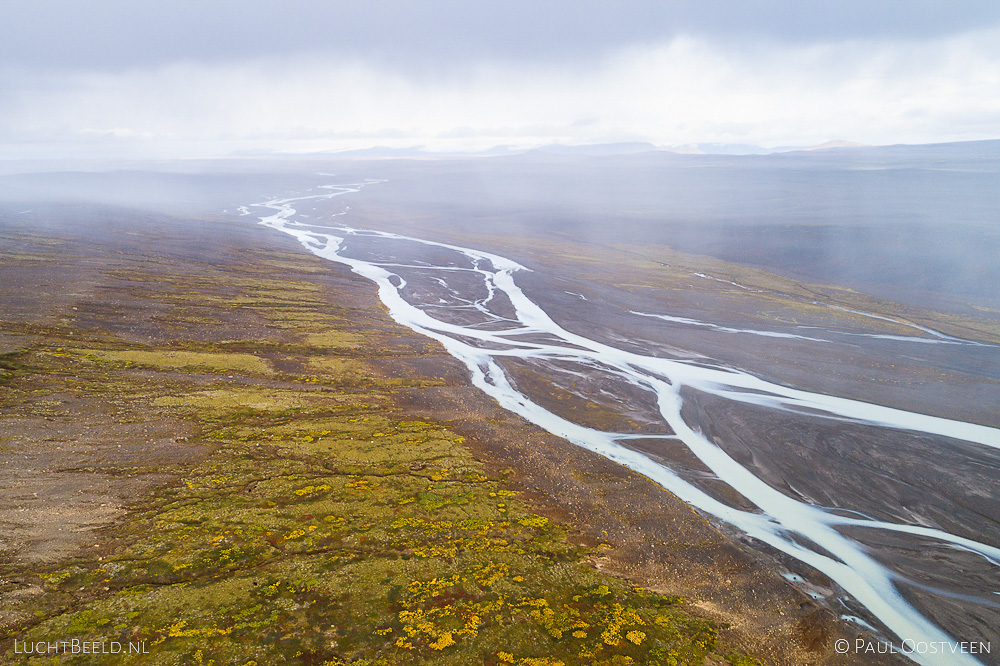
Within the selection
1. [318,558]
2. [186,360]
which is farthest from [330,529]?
[186,360]

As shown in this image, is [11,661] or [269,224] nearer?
[11,661]

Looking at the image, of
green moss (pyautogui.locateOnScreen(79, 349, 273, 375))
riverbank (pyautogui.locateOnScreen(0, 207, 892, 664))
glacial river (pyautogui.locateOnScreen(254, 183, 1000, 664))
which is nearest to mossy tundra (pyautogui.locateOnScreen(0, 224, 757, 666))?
riverbank (pyautogui.locateOnScreen(0, 207, 892, 664))

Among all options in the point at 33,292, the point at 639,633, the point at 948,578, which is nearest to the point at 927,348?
the point at 948,578

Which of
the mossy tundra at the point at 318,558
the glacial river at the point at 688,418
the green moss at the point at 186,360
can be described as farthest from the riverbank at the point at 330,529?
the glacial river at the point at 688,418

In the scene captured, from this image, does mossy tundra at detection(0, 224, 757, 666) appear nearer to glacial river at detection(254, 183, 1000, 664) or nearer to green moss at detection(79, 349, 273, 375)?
green moss at detection(79, 349, 273, 375)

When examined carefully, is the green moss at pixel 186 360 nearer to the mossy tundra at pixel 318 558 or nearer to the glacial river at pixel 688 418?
the mossy tundra at pixel 318 558

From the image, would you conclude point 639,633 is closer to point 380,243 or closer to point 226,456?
point 226,456
